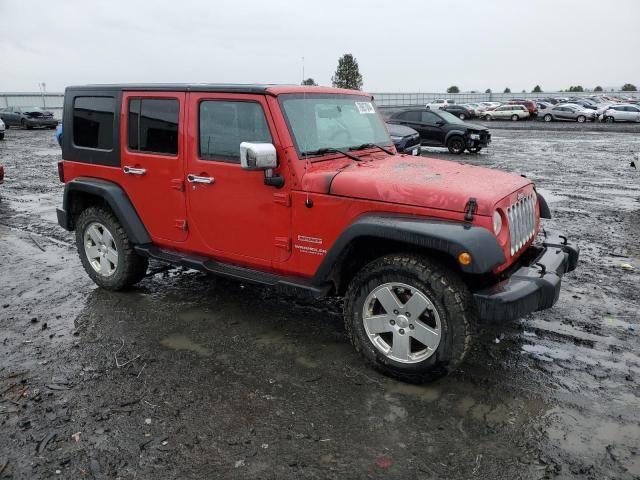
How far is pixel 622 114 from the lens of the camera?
35406 mm

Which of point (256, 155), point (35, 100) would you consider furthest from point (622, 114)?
point (35, 100)

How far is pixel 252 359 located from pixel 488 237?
2014 millimetres

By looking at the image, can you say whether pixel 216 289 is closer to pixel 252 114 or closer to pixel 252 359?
pixel 252 359

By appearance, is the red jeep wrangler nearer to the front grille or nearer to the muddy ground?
the front grille

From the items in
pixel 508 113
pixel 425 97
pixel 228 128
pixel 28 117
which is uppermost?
pixel 425 97

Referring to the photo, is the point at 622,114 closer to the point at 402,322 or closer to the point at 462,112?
the point at 462,112

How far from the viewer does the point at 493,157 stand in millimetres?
17672

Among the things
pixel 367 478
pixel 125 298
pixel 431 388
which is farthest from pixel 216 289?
pixel 367 478

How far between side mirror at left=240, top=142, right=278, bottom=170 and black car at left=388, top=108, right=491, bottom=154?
15743 millimetres

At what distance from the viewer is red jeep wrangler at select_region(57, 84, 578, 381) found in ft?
11.3

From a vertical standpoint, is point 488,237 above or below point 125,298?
above

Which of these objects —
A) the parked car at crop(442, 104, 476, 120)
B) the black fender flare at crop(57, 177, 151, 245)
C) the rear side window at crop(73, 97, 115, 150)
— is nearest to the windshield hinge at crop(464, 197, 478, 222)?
the black fender flare at crop(57, 177, 151, 245)

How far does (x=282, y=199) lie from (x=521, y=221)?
177cm

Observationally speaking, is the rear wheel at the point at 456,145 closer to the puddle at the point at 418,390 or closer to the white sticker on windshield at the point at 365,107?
the white sticker on windshield at the point at 365,107
